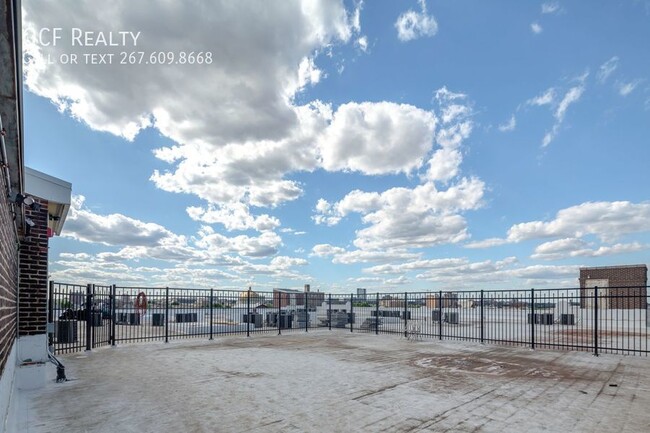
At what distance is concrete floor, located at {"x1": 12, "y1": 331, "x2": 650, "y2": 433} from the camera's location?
6020mm

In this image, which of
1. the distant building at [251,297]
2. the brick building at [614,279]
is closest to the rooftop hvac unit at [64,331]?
the distant building at [251,297]

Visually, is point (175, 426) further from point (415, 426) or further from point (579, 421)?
point (579, 421)

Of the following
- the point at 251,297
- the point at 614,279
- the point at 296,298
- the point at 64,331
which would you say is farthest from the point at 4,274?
the point at 614,279

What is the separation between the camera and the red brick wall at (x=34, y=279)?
8562mm

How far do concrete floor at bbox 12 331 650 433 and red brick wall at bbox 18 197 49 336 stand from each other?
138cm

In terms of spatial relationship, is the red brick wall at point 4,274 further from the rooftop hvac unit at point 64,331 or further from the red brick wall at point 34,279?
the rooftop hvac unit at point 64,331

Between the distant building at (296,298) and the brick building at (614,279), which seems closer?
the distant building at (296,298)

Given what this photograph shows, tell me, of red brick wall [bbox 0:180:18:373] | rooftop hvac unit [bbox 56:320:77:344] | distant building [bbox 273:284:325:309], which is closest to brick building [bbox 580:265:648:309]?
distant building [bbox 273:284:325:309]

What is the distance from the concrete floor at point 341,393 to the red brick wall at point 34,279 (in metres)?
1.38

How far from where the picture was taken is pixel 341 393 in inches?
304

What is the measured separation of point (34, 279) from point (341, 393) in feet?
22.5

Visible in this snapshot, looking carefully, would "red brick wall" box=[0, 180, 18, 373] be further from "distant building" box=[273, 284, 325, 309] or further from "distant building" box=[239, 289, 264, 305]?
"distant building" box=[273, 284, 325, 309]

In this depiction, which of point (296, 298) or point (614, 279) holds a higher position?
point (614, 279)

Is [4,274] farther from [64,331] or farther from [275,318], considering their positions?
[275,318]
